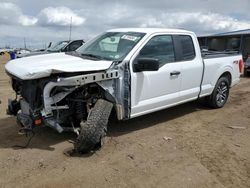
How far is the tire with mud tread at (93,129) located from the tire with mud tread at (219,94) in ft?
11.2

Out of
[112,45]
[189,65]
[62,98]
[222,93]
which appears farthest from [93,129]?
[222,93]

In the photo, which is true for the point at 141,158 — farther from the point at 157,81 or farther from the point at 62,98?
the point at 157,81

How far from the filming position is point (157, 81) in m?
5.00

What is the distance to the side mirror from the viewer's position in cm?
448

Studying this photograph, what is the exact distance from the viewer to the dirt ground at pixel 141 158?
3434 mm

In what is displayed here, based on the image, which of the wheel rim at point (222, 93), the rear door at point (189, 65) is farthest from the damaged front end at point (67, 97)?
the wheel rim at point (222, 93)

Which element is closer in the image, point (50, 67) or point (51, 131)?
point (50, 67)

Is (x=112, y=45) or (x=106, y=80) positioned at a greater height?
(x=112, y=45)

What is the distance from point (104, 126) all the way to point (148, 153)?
2.53 ft

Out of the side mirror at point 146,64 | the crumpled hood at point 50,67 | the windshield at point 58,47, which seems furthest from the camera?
the windshield at point 58,47

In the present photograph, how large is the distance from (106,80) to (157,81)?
111 centimetres

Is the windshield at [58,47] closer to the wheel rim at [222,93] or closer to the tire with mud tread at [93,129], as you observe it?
the wheel rim at [222,93]

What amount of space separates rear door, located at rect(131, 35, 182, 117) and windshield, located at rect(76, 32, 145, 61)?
252 mm

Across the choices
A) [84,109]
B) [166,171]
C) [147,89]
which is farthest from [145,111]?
[166,171]
